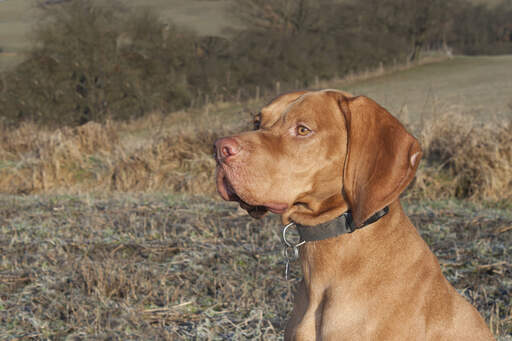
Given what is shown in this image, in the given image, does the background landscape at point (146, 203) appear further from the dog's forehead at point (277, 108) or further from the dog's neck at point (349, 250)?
the dog's forehead at point (277, 108)

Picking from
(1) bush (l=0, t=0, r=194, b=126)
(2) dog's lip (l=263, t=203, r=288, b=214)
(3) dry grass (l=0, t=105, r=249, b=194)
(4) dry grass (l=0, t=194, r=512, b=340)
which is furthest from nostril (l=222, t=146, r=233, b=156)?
(1) bush (l=0, t=0, r=194, b=126)

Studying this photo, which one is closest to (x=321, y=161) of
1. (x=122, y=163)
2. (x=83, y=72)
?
(x=122, y=163)

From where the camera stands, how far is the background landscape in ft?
11.7

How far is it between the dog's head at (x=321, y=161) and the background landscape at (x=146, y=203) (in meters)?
1.46

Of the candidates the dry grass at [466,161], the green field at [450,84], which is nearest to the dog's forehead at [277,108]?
the dry grass at [466,161]

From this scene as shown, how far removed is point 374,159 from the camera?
6.42 feet

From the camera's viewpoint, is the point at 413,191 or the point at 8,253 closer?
the point at 8,253

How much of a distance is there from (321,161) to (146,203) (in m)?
4.66

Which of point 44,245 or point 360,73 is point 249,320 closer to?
point 44,245

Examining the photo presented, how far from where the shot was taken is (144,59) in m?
19.9

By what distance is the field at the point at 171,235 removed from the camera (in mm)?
3477

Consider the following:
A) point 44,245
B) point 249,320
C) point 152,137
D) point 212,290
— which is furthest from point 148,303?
point 152,137

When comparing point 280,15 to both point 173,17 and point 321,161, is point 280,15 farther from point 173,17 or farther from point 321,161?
point 321,161

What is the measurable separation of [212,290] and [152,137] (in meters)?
5.29
